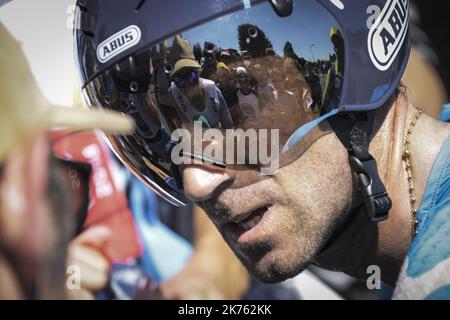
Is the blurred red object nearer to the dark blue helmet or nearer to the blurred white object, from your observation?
the blurred white object

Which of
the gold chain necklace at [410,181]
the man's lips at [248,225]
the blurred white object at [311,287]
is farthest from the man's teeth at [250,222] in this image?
the blurred white object at [311,287]

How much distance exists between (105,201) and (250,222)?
217 cm

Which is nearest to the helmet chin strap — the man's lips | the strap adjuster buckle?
the strap adjuster buckle

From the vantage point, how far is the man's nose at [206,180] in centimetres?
186

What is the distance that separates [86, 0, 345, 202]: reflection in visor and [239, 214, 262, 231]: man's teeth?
0.49 ft

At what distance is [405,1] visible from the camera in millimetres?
2086

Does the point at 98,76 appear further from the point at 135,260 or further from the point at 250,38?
the point at 135,260

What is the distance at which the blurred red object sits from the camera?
12.8ft

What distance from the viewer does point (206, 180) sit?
6.10ft

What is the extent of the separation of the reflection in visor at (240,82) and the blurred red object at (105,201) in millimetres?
2083

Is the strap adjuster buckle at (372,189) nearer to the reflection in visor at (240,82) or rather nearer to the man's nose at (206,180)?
the reflection in visor at (240,82)

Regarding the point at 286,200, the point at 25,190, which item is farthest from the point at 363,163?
the point at 25,190

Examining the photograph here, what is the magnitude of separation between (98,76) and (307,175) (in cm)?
62
